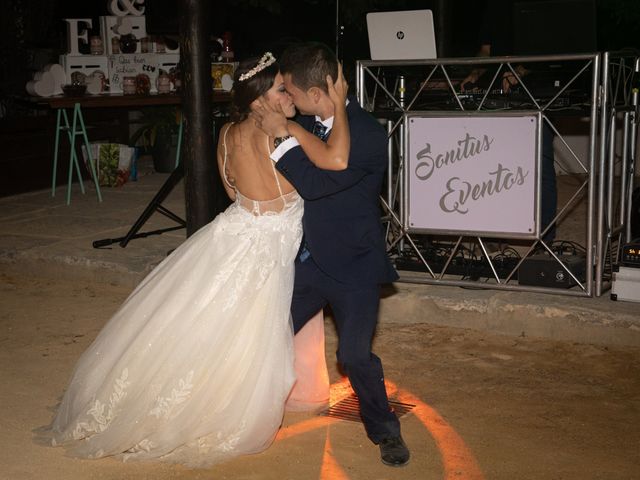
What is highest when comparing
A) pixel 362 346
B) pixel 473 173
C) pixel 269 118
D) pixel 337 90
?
pixel 337 90

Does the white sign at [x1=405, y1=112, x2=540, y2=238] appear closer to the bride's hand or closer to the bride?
the bride

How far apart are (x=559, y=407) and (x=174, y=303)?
2.07 m

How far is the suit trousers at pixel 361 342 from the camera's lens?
415cm

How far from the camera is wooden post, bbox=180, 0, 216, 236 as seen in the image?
7070mm

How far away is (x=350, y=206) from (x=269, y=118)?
52 centimetres

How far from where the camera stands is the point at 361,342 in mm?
4141

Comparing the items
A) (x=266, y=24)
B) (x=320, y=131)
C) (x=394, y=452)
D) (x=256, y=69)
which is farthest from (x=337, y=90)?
(x=266, y=24)

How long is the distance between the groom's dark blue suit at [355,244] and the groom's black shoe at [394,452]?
0.03m

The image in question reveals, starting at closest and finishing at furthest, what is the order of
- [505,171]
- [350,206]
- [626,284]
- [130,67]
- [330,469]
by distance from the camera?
[350,206] < [330,469] < [626,284] < [505,171] < [130,67]

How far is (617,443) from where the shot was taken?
14.6ft

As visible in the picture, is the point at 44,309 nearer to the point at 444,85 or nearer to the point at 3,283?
the point at 3,283

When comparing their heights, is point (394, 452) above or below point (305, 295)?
below

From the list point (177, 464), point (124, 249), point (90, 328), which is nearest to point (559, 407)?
point (177, 464)

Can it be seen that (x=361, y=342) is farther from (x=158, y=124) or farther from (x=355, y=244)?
(x=158, y=124)
